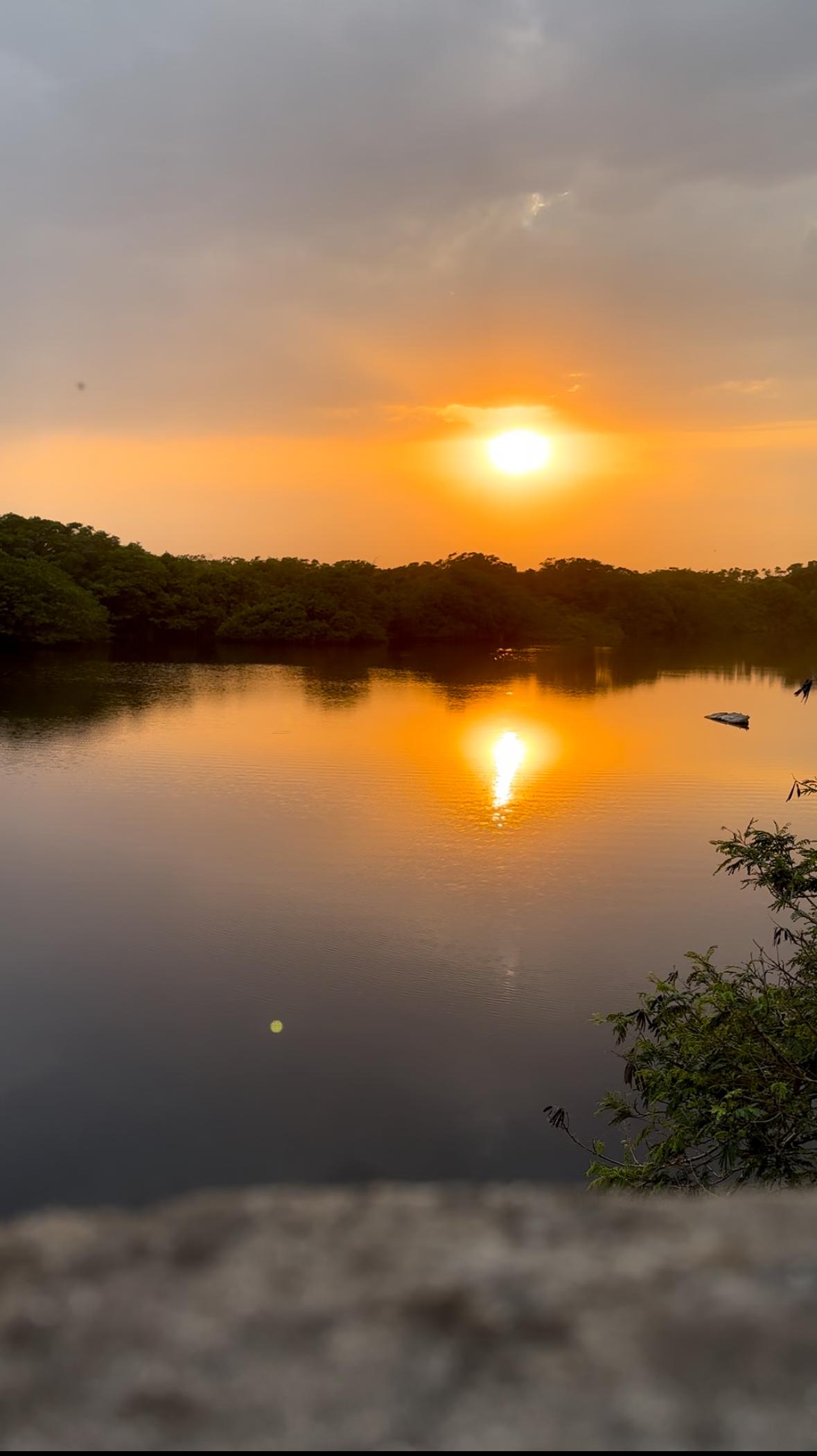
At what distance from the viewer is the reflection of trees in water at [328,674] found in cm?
3925

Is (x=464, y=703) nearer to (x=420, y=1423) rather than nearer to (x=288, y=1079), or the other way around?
(x=288, y=1079)

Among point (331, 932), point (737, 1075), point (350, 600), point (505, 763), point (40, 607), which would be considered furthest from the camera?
point (350, 600)

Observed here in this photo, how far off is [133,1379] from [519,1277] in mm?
280

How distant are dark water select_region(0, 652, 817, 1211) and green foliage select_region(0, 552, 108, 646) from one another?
26.0m

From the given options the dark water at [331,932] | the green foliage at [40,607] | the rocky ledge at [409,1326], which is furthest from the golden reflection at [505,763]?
the green foliage at [40,607]

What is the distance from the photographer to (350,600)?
82.9 meters

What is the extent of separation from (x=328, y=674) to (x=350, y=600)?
2609cm

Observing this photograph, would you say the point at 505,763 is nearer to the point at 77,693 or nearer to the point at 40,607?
the point at 77,693

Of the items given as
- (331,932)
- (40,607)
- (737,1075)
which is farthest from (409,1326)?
(40,607)

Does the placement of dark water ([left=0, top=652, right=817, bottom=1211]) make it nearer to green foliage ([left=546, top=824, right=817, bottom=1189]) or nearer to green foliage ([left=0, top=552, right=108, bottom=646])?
green foliage ([left=546, top=824, right=817, bottom=1189])

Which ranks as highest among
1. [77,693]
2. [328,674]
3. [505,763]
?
[77,693]

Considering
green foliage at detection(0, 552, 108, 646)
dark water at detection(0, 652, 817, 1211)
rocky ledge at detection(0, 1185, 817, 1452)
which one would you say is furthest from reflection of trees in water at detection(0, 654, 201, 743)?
rocky ledge at detection(0, 1185, 817, 1452)

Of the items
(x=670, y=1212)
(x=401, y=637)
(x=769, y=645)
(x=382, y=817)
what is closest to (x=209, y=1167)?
(x=670, y=1212)

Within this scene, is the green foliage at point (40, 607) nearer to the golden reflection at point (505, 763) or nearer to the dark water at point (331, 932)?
the dark water at point (331, 932)
